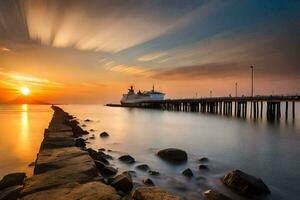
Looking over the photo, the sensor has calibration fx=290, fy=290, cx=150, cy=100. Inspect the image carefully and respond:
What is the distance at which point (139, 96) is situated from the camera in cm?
14362

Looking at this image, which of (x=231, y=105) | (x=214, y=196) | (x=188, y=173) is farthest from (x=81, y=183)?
(x=231, y=105)

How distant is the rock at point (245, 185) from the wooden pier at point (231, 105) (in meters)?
44.2

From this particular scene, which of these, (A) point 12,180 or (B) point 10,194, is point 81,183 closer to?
(B) point 10,194

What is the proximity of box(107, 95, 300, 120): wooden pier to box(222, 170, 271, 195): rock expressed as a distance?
44193 millimetres

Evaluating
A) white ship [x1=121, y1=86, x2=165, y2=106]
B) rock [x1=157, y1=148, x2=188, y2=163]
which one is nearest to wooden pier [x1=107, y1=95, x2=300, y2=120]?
white ship [x1=121, y1=86, x2=165, y2=106]

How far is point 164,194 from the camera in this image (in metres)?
6.56

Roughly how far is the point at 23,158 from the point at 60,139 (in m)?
4.34

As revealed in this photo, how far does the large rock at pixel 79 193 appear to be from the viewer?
6.24m

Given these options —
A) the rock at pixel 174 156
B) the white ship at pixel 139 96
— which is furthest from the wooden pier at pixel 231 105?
the rock at pixel 174 156

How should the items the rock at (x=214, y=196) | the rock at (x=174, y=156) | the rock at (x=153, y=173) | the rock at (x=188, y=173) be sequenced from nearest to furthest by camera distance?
the rock at (x=214, y=196), the rock at (x=188, y=173), the rock at (x=153, y=173), the rock at (x=174, y=156)

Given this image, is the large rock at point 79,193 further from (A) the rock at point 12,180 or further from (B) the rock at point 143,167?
(B) the rock at point 143,167

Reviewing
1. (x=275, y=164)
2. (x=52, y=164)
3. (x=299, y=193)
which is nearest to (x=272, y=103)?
(x=275, y=164)

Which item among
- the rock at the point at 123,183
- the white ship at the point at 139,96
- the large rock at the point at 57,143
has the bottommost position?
the rock at the point at 123,183

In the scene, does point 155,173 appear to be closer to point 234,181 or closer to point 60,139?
point 234,181
